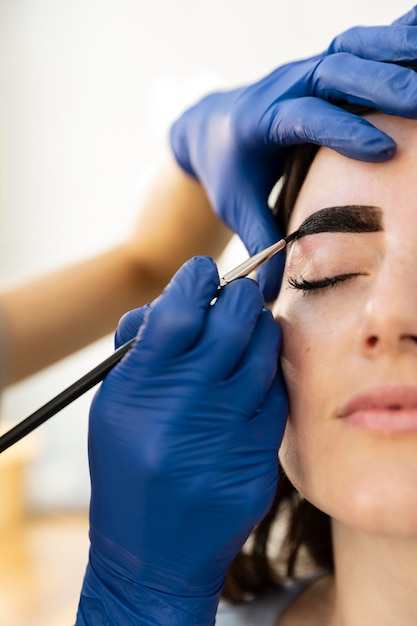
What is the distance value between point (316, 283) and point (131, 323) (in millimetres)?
308

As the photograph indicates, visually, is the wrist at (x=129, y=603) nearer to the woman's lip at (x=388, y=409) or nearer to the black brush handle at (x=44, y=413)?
the black brush handle at (x=44, y=413)

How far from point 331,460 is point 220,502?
0.57ft

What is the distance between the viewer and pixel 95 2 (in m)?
4.23

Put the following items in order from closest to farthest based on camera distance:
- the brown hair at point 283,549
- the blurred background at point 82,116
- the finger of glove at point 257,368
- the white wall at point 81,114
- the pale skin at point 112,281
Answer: the finger of glove at point 257,368
the brown hair at point 283,549
the pale skin at point 112,281
the blurred background at point 82,116
the white wall at point 81,114

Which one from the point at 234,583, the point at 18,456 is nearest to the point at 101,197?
the point at 18,456

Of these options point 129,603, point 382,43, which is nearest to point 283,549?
point 129,603

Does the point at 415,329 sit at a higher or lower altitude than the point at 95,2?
lower

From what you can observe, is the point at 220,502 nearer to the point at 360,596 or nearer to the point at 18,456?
the point at 360,596

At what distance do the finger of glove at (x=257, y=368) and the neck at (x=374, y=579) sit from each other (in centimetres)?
32

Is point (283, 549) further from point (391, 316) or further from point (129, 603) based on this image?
point (391, 316)

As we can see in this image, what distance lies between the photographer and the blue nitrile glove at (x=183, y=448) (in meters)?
1.01

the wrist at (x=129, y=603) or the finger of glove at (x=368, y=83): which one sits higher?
the finger of glove at (x=368, y=83)

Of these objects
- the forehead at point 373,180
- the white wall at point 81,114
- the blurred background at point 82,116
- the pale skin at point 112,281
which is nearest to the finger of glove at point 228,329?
the forehead at point 373,180

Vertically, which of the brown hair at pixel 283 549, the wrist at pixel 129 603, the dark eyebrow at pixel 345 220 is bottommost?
the brown hair at pixel 283 549
